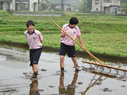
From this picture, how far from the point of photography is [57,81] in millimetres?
8000

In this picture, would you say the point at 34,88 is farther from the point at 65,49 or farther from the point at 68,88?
the point at 65,49

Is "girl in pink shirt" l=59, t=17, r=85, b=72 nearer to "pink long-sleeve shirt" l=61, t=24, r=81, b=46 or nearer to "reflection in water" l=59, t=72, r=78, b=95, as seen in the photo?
"pink long-sleeve shirt" l=61, t=24, r=81, b=46

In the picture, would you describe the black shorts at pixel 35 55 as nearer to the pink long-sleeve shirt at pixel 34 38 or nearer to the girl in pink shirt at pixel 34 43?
the girl in pink shirt at pixel 34 43

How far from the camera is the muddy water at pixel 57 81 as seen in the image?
6956 mm

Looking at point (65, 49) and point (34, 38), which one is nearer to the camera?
point (34, 38)

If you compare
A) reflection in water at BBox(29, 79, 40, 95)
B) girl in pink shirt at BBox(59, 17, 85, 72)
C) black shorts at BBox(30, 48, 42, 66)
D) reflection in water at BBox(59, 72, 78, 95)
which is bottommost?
reflection in water at BBox(59, 72, 78, 95)

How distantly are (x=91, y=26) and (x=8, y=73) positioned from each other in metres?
20.8

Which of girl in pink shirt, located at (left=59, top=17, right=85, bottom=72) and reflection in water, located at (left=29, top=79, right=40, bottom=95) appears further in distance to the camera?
girl in pink shirt, located at (left=59, top=17, right=85, bottom=72)

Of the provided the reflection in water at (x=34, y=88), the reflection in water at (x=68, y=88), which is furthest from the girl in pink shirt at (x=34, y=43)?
the reflection in water at (x=68, y=88)

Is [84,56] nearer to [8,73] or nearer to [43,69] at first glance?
[43,69]

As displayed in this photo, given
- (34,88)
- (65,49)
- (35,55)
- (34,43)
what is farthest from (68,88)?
(65,49)

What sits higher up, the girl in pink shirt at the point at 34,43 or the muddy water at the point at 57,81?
the girl in pink shirt at the point at 34,43

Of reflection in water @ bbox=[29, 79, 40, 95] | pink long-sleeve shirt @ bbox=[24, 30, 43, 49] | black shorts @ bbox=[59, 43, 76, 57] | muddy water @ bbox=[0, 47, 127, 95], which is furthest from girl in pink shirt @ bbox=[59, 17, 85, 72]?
reflection in water @ bbox=[29, 79, 40, 95]

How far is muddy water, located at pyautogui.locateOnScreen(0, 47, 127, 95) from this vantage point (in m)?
6.96
